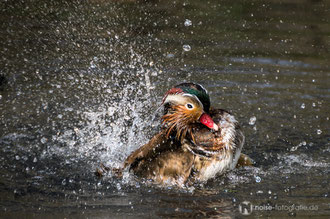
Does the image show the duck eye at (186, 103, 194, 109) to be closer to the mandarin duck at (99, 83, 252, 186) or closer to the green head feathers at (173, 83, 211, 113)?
the mandarin duck at (99, 83, 252, 186)

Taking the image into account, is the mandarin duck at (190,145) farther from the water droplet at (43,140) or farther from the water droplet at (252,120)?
the water droplet at (43,140)

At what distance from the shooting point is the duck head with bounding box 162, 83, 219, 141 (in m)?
5.28

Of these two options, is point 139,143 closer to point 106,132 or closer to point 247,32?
point 106,132

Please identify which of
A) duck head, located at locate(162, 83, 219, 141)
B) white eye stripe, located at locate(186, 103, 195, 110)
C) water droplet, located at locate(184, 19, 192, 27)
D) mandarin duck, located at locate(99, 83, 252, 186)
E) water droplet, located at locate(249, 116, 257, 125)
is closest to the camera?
mandarin duck, located at locate(99, 83, 252, 186)

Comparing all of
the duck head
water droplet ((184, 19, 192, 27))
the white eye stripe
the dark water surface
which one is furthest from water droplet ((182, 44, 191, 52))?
the white eye stripe

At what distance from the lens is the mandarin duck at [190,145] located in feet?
17.0

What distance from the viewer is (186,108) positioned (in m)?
5.44

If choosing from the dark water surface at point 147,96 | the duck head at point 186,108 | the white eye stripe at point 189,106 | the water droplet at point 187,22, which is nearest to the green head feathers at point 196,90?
the duck head at point 186,108

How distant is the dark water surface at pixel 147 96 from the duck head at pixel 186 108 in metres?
0.56

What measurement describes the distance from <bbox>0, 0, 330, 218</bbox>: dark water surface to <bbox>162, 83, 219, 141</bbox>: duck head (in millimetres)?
562

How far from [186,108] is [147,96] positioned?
5.70 ft

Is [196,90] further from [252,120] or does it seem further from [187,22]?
[187,22]

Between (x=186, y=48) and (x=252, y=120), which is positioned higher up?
(x=186, y=48)

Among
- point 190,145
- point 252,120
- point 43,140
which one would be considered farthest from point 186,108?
point 43,140
